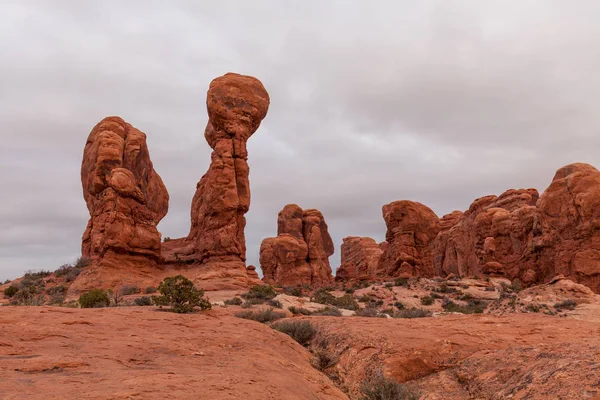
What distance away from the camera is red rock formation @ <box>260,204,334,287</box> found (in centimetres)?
5978

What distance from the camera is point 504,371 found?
23.0 ft

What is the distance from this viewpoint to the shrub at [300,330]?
11805 millimetres

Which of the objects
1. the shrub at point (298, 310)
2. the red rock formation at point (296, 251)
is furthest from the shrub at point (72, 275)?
the red rock formation at point (296, 251)

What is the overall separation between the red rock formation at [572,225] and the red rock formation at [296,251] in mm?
28012

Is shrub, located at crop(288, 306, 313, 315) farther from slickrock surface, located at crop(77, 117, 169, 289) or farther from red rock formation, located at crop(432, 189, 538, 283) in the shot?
red rock formation, located at crop(432, 189, 538, 283)

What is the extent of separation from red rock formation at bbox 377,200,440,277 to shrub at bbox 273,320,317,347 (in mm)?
40810

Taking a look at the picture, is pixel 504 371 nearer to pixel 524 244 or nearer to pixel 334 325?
pixel 334 325

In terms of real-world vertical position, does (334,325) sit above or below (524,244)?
below

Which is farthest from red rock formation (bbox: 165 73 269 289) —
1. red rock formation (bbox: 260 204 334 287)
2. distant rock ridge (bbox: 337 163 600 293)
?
distant rock ridge (bbox: 337 163 600 293)

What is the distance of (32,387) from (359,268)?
73.4 m

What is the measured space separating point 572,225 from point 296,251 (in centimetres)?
3606

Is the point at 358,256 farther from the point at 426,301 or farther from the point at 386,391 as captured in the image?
the point at 386,391

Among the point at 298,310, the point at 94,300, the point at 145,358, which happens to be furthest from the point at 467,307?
the point at 145,358

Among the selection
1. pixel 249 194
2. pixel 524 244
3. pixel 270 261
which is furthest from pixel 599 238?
pixel 270 261
